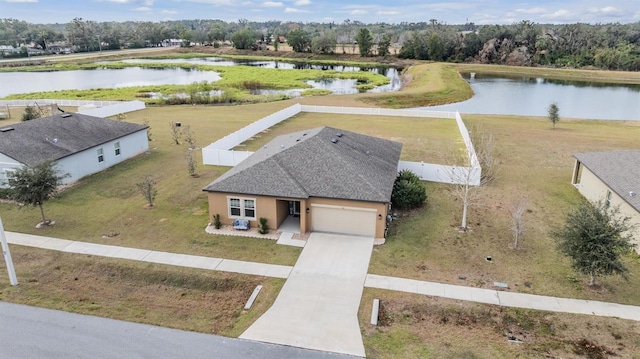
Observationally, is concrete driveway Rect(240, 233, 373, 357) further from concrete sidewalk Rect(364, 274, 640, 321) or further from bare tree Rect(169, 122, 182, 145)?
bare tree Rect(169, 122, 182, 145)

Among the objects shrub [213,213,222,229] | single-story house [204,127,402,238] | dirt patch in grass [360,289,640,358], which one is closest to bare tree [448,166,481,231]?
single-story house [204,127,402,238]

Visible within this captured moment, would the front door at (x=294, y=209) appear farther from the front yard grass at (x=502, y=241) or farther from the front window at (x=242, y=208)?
the front yard grass at (x=502, y=241)

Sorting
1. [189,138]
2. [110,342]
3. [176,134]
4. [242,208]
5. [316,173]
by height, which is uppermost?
[316,173]

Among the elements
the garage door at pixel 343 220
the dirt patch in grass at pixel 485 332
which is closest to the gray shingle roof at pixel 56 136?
the garage door at pixel 343 220

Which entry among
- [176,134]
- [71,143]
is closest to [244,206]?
[71,143]

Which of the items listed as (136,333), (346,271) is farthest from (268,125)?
(136,333)

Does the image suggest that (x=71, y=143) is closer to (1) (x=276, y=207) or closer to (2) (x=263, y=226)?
(2) (x=263, y=226)
